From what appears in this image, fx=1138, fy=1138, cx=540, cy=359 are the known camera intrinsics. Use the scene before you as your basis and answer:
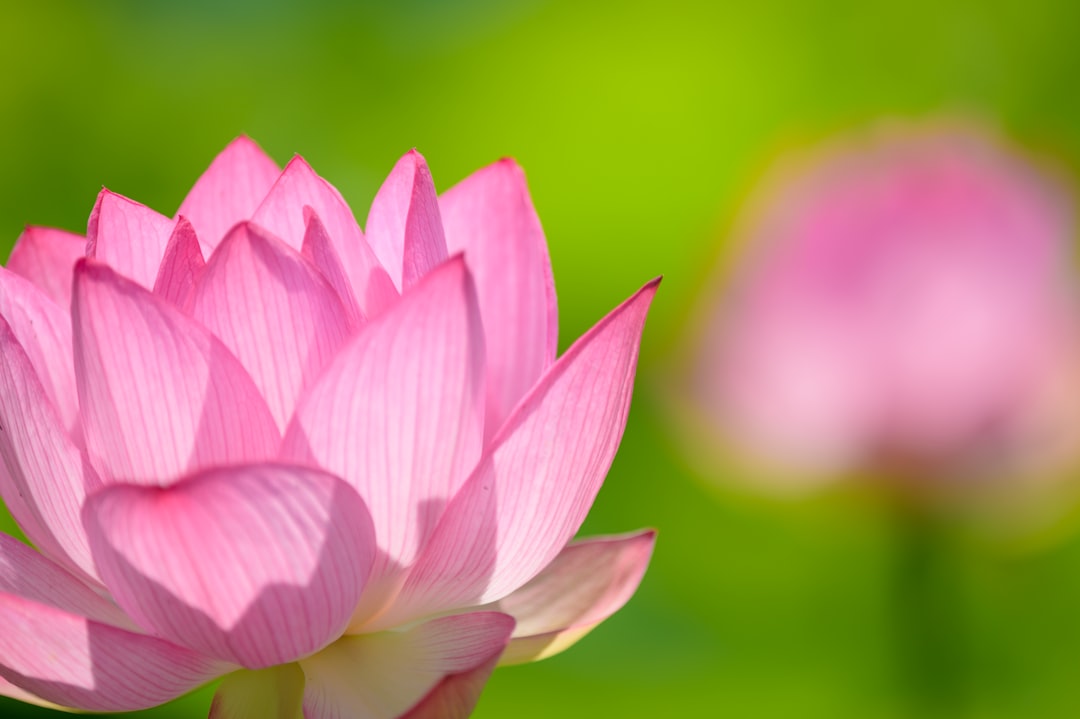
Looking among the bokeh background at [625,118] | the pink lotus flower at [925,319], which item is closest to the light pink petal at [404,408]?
the pink lotus flower at [925,319]

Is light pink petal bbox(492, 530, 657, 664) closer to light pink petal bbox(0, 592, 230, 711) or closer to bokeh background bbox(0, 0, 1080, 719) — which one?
light pink petal bbox(0, 592, 230, 711)

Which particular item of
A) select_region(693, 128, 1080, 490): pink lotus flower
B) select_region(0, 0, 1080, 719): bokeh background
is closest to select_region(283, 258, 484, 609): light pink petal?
select_region(693, 128, 1080, 490): pink lotus flower

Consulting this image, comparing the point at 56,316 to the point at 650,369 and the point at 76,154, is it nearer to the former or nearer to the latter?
the point at 650,369

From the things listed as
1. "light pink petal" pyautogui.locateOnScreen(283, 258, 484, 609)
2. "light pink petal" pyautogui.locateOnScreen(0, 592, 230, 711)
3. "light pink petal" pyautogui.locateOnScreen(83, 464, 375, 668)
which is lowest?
"light pink petal" pyautogui.locateOnScreen(0, 592, 230, 711)

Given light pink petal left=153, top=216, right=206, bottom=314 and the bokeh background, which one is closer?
light pink petal left=153, top=216, right=206, bottom=314

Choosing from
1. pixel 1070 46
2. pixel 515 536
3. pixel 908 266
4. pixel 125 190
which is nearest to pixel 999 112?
pixel 1070 46

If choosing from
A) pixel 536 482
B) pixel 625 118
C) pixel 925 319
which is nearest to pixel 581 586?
pixel 536 482

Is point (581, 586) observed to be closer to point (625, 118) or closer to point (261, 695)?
point (261, 695)

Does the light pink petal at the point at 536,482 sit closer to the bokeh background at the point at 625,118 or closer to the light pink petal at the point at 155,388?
the light pink petal at the point at 155,388
